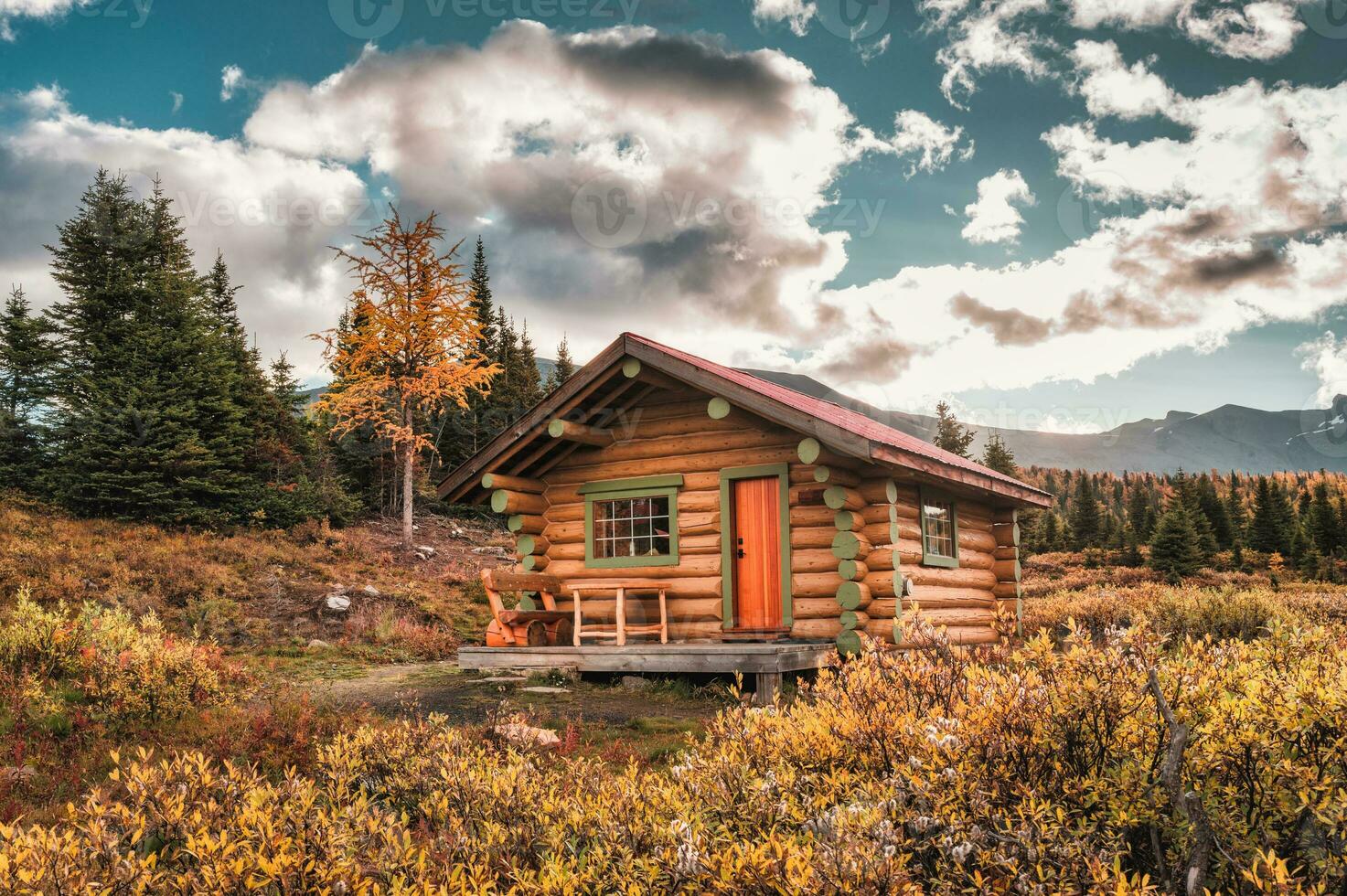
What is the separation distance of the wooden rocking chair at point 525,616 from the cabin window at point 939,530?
239 inches

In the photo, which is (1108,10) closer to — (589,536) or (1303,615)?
(1303,615)

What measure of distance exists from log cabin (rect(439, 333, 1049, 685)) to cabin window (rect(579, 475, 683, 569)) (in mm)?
29

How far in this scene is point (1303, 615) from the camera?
16.2 m

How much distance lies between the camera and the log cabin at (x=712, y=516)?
11.7 m

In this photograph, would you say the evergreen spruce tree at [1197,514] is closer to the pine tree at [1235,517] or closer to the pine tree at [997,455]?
the pine tree at [1235,517]

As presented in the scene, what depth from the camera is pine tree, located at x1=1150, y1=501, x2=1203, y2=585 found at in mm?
30422

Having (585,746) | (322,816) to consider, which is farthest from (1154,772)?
(585,746)

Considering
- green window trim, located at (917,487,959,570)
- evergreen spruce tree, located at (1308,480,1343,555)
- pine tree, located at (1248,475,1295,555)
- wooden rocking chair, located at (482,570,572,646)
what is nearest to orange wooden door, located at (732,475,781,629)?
green window trim, located at (917,487,959,570)

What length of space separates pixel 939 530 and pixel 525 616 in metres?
7.20

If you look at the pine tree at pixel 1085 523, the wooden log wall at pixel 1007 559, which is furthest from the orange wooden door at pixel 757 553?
the pine tree at pixel 1085 523

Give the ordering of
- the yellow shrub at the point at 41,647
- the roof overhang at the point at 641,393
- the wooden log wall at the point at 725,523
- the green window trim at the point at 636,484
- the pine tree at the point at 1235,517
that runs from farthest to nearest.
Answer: the pine tree at the point at 1235,517, the green window trim at the point at 636,484, the wooden log wall at the point at 725,523, the roof overhang at the point at 641,393, the yellow shrub at the point at 41,647

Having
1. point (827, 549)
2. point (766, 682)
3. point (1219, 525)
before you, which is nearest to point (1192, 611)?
point (827, 549)

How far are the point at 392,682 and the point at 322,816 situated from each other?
9.85 meters

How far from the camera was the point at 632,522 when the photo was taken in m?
13.8
